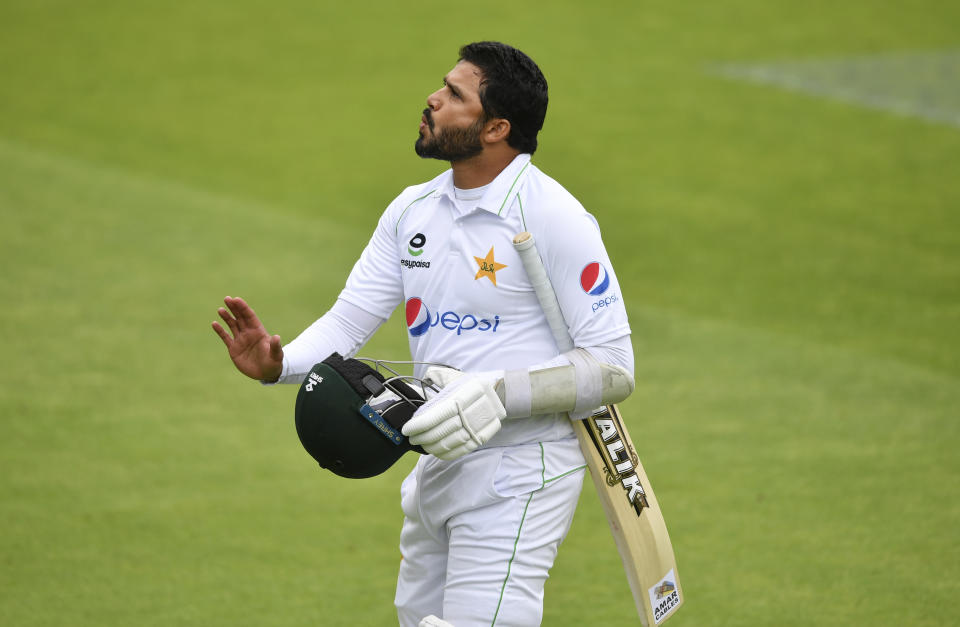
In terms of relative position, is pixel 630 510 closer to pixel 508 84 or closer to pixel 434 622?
pixel 434 622

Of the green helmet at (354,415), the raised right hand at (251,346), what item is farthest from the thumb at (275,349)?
the green helmet at (354,415)

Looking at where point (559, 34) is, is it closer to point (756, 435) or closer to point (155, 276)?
point (155, 276)

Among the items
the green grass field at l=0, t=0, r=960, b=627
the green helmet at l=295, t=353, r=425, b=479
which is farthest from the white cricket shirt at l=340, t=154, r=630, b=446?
the green grass field at l=0, t=0, r=960, b=627

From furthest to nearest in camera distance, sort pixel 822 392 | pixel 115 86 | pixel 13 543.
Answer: pixel 115 86
pixel 822 392
pixel 13 543

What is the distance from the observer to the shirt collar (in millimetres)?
3268

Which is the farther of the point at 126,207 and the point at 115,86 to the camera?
the point at 115,86

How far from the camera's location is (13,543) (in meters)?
5.34

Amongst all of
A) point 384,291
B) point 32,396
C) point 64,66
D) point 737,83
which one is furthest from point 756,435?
point 64,66

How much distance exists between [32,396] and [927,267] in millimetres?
6263

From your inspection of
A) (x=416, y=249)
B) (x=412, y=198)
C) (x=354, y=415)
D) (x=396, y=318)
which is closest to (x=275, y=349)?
(x=354, y=415)

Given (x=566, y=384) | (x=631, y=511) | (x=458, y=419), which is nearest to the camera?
(x=458, y=419)

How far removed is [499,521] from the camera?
325cm

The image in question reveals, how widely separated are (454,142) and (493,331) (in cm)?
54

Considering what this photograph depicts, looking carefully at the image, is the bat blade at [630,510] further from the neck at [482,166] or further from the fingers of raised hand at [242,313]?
the fingers of raised hand at [242,313]
